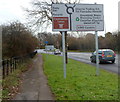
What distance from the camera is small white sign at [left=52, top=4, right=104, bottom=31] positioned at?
845cm

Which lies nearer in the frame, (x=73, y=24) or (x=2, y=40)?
(x=73, y=24)

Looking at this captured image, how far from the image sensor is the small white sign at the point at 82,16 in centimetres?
845

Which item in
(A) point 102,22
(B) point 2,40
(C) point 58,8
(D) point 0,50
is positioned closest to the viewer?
(C) point 58,8

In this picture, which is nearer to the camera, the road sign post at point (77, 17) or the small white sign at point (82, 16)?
the road sign post at point (77, 17)

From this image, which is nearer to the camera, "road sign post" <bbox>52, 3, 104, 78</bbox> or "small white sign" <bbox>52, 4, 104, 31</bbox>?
"road sign post" <bbox>52, 3, 104, 78</bbox>

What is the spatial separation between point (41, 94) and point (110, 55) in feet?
43.5

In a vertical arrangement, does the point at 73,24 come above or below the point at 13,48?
above

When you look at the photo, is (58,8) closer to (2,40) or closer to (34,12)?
(2,40)

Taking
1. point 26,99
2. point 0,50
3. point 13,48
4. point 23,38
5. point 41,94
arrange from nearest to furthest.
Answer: point 26,99, point 41,94, point 0,50, point 13,48, point 23,38

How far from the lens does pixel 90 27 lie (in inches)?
348

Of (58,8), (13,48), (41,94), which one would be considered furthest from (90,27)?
(13,48)

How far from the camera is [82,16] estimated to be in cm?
872

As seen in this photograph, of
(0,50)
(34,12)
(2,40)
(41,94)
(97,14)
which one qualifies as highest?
(34,12)

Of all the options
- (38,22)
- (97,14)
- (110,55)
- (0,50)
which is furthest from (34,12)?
(97,14)
